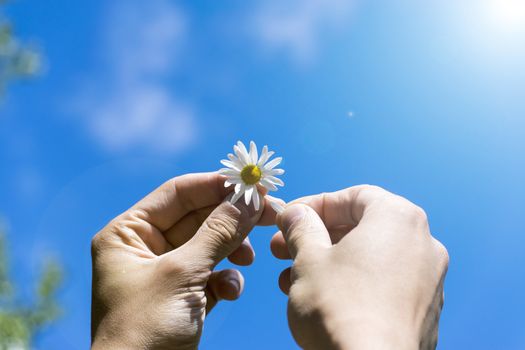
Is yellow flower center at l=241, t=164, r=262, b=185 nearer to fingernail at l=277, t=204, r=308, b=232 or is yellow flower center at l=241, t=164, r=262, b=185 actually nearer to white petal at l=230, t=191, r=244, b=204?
white petal at l=230, t=191, r=244, b=204

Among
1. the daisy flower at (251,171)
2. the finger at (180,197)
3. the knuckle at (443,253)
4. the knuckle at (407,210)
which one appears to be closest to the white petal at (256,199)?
the daisy flower at (251,171)

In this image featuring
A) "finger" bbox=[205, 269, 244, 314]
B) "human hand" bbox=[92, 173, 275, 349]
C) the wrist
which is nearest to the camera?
the wrist

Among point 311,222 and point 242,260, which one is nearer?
point 311,222

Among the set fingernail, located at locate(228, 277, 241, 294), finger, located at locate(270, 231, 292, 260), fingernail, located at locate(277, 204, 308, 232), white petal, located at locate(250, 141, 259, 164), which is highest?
white petal, located at locate(250, 141, 259, 164)

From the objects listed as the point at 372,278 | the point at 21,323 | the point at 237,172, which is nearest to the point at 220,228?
the point at 237,172

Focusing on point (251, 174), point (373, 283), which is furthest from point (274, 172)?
point (373, 283)

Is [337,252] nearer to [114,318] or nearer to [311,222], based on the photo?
[311,222]

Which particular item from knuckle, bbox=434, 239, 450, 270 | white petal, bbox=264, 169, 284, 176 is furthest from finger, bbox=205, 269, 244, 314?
knuckle, bbox=434, 239, 450, 270

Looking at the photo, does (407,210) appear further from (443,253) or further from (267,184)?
(267,184)

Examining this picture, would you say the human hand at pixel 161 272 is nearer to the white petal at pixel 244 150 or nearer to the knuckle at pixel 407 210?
the white petal at pixel 244 150
